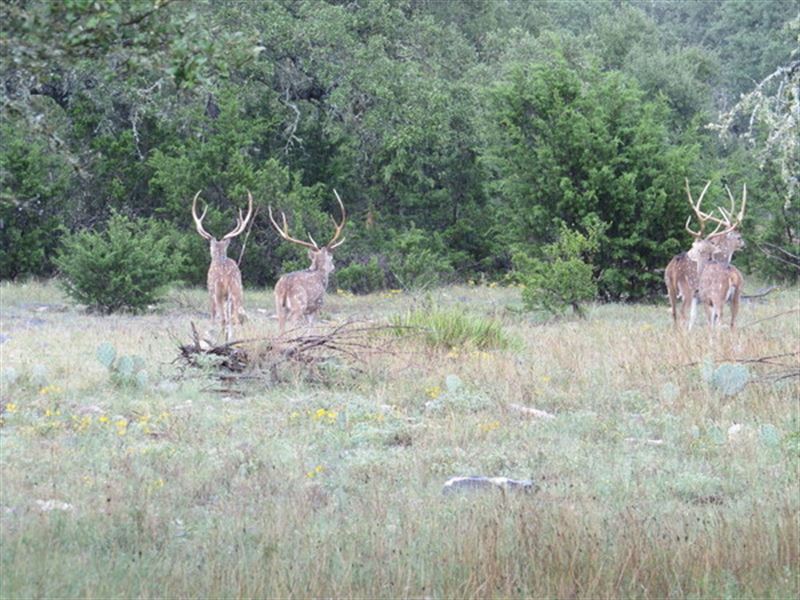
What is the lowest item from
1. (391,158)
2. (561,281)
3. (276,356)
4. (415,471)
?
(561,281)

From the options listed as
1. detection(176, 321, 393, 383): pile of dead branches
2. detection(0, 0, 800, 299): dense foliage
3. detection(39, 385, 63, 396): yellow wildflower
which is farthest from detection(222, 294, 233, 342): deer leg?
detection(0, 0, 800, 299): dense foliage

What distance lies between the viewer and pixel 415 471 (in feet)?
28.7

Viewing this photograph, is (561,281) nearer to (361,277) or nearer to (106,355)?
(361,277)

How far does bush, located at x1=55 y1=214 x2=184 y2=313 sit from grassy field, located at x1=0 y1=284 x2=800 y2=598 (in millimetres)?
Result: 6297

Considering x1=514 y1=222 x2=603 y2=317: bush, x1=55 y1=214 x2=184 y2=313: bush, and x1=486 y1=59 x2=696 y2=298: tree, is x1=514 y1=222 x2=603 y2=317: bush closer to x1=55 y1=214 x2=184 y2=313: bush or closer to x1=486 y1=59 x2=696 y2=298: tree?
x1=486 y1=59 x2=696 y2=298: tree

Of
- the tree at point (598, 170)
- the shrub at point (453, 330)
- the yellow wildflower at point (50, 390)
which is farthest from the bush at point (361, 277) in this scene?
the yellow wildflower at point (50, 390)

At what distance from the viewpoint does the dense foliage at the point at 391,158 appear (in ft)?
77.7

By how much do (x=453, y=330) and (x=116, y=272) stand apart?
29.1ft

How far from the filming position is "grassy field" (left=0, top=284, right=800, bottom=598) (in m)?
6.24

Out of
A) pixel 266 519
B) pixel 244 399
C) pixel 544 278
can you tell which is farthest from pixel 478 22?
pixel 266 519

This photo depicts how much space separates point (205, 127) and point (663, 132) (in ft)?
31.4

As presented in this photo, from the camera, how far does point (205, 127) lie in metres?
27.4

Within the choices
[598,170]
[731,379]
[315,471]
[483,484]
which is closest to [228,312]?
[731,379]

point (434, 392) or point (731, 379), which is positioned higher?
point (731, 379)
